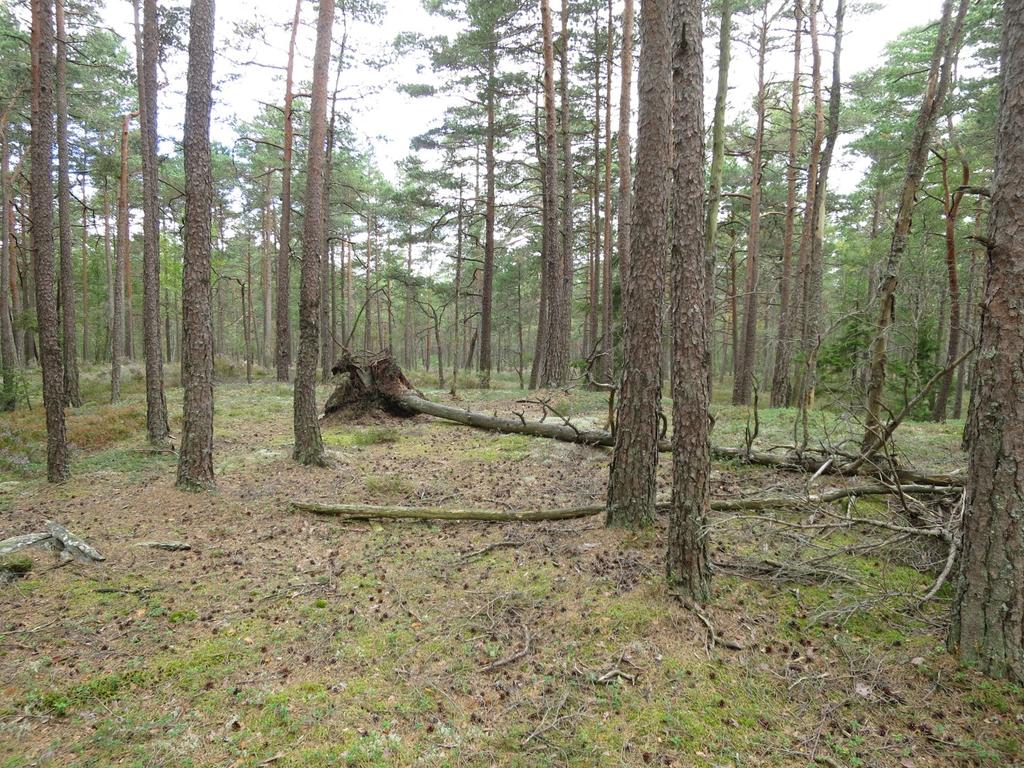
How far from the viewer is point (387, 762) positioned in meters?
3.03

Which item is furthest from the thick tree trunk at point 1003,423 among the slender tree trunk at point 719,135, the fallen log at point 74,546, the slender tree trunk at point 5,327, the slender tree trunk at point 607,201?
the slender tree trunk at point 5,327

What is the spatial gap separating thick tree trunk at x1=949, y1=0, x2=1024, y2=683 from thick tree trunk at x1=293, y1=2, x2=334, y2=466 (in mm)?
8153

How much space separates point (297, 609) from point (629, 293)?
438 centimetres

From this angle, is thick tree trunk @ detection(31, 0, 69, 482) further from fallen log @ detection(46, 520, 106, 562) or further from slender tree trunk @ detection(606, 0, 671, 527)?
slender tree trunk @ detection(606, 0, 671, 527)

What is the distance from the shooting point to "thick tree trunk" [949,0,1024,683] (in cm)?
314

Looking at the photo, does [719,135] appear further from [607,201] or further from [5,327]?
[5,327]

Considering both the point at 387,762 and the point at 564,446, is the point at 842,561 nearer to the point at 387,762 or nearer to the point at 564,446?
the point at 387,762

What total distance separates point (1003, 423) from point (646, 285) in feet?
9.84

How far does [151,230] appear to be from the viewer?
10.2 metres

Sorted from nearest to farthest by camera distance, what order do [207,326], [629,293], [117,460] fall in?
1. [629,293]
2. [207,326]
3. [117,460]

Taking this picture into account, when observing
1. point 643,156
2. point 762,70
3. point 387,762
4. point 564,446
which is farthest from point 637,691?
point 762,70

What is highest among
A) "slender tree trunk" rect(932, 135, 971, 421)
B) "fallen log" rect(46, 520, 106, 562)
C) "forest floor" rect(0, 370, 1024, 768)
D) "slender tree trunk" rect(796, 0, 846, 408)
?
"slender tree trunk" rect(796, 0, 846, 408)

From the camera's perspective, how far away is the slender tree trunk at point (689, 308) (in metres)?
4.08

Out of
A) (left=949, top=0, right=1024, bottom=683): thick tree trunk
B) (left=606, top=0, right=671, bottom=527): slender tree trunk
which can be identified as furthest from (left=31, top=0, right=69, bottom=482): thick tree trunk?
(left=949, top=0, right=1024, bottom=683): thick tree trunk
